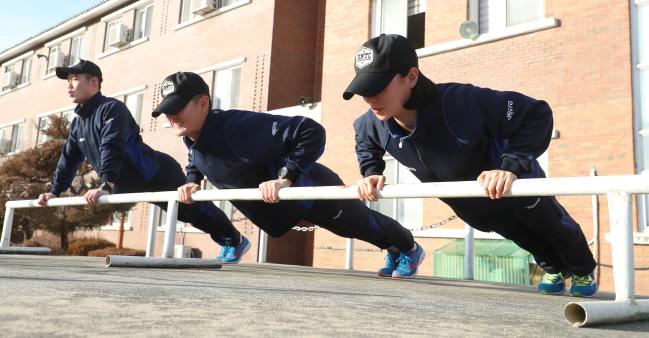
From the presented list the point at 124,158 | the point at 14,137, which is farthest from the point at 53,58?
the point at 124,158

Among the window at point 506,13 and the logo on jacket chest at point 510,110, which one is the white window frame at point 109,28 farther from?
the logo on jacket chest at point 510,110

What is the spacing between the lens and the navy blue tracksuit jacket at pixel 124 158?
17.2 ft

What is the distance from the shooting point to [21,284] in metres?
2.26

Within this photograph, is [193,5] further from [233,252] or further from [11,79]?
[233,252]

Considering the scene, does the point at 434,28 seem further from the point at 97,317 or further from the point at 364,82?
the point at 97,317

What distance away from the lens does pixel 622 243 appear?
2.41 meters

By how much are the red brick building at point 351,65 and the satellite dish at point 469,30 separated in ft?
0.17

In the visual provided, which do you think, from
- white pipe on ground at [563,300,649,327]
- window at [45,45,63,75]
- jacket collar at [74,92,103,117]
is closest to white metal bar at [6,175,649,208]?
white pipe on ground at [563,300,649,327]

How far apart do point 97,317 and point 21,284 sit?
90cm

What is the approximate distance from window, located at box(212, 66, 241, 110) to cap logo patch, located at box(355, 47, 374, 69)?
12094 millimetres

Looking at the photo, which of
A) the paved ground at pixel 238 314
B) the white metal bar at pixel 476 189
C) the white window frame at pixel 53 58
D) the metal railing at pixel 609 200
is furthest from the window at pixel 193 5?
the paved ground at pixel 238 314

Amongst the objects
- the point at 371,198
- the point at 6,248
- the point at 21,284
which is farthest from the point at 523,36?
the point at 21,284

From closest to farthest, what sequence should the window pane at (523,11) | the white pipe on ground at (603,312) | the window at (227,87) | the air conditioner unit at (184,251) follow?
the white pipe on ground at (603,312) < the window pane at (523,11) < the air conditioner unit at (184,251) < the window at (227,87)

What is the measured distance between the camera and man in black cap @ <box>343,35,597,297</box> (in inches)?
118
